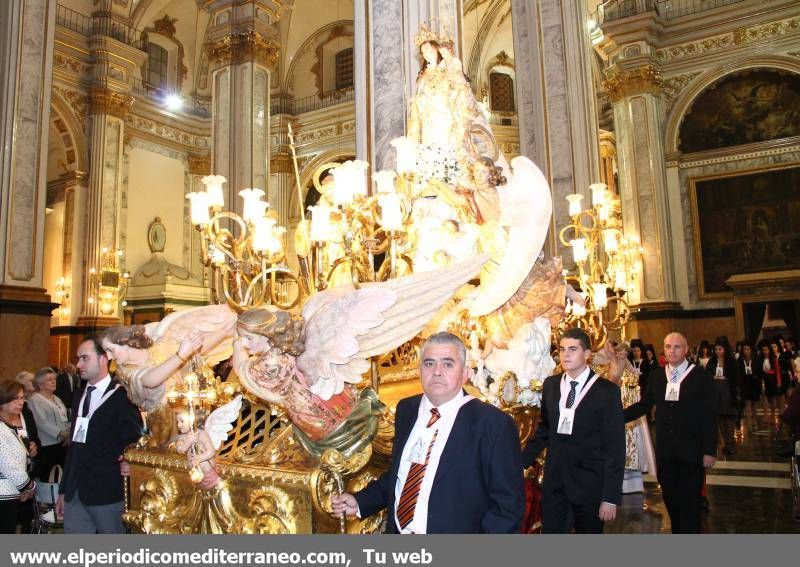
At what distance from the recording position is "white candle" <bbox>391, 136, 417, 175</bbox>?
523 centimetres

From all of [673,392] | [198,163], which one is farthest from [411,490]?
[198,163]

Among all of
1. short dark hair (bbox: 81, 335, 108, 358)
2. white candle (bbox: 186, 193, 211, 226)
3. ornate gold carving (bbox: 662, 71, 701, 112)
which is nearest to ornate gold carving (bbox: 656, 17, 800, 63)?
ornate gold carving (bbox: 662, 71, 701, 112)

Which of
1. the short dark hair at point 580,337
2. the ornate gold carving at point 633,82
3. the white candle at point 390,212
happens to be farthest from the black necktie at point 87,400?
the ornate gold carving at point 633,82

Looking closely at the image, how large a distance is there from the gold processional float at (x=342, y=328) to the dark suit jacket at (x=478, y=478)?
35.8 inches

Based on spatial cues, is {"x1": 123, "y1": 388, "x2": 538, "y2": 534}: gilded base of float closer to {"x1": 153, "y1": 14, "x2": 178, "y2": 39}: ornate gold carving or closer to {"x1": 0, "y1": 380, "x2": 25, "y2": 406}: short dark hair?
{"x1": 0, "y1": 380, "x2": 25, "y2": 406}: short dark hair

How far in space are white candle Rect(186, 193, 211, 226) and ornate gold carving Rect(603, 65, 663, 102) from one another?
15277mm

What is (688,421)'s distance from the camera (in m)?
4.21

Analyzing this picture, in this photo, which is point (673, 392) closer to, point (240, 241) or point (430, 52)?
point (240, 241)

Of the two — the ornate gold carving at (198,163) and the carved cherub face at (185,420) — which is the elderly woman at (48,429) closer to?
the carved cherub face at (185,420)

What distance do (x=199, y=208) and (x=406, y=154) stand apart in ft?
5.26

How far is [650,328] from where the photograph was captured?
16516mm

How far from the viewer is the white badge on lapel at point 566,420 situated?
3346mm
